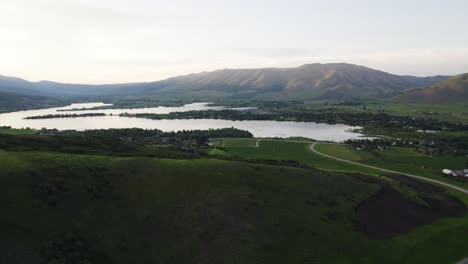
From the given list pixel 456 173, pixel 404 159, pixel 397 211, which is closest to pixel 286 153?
pixel 404 159

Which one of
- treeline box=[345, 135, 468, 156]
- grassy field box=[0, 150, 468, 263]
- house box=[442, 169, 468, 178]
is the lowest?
house box=[442, 169, 468, 178]

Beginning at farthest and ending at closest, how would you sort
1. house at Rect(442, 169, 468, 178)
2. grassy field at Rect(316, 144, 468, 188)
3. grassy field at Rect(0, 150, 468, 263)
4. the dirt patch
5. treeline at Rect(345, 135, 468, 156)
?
treeline at Rect(345, 135, 468, 156), grassy field at Rect(316, 144, 468, 188), house at Rect(442, 169, 468, 178), the dirt patch, grassy field at Rect(0, 150, 468, 263)

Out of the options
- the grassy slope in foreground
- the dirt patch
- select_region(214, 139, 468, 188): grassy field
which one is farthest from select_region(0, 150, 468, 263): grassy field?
select_region(214, 139, 468, 188): grassy field

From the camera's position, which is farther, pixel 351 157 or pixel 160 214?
pixel 351 157

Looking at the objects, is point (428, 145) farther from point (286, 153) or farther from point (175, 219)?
point (175, 219)

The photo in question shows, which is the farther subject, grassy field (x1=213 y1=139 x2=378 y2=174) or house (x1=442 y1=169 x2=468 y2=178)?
grassy field (x1=213 y1=139 x2=378 y2=174)

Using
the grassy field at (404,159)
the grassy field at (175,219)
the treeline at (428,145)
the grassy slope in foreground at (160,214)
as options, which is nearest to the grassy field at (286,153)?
the grassy field at (404,159)

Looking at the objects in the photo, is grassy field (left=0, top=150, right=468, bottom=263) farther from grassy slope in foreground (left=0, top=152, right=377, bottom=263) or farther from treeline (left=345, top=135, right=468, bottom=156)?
treeline (left=345, top=135, right=468, bottom=156)

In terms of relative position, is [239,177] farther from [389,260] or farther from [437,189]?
[437,189]
